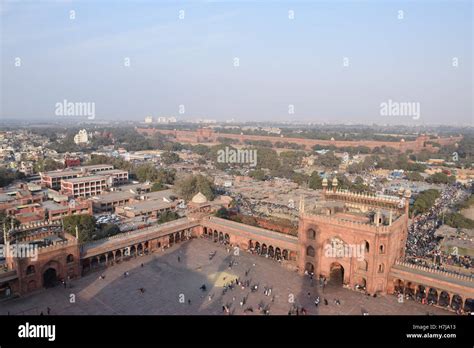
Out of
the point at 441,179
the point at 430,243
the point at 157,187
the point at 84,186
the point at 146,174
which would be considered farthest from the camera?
the point at 441,179

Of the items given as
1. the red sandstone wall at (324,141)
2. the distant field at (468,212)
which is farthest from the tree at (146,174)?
the red sandstone wall at (324,141)

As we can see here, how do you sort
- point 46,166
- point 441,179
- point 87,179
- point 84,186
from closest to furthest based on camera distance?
point 84,186, point 87,179, point 46,166, point 441,179

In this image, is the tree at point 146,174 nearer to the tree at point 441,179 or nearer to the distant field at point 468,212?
the distant field at point 468,212

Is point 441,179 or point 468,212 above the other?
point 441,179

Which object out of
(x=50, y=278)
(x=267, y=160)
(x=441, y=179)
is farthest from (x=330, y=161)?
(x=50, y=278)

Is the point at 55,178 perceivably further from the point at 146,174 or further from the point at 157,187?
the point at 157,187

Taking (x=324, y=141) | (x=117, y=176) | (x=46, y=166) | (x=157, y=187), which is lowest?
(x=157, y=187)
